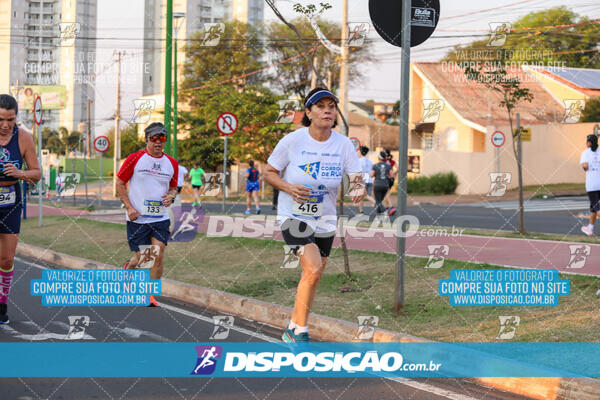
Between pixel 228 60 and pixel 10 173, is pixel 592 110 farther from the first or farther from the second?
pixel 10 173

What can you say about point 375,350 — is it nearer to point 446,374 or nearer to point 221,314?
point 446,374

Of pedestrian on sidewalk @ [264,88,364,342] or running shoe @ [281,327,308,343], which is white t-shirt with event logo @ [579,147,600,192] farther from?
running shoe @ [281,327,308,343]

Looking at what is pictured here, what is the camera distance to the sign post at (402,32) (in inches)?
305

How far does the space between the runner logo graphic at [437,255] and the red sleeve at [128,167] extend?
3.84 metres

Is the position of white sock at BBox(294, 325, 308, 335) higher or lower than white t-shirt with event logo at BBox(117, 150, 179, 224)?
lower

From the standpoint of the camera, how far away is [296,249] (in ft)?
19.6

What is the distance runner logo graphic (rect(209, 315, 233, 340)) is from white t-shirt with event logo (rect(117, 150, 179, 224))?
1245mm

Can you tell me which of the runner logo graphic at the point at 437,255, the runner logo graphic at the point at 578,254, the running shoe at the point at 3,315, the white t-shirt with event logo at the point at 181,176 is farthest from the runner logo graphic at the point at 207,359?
the runner logo graphic at the point at 578,254

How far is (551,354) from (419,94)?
3871cm

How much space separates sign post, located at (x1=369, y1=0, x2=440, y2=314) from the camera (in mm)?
7746

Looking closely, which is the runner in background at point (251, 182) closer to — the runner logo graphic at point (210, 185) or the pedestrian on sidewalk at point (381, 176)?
the pedestrian on sidewalk at point (381, 176)

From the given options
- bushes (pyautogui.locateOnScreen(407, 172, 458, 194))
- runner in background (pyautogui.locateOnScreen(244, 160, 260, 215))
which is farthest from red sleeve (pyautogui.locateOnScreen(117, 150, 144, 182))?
bushes (pyautogui.locateOnScreen(407, 172, 458, 194))

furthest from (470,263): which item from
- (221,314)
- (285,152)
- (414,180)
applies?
(414,180)

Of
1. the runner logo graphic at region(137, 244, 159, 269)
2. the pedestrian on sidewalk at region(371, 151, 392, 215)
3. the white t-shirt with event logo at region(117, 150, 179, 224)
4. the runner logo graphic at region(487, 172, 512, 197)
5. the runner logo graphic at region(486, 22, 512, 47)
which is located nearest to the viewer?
the white t-shirt with event logo at region(117, 150, 179, 224)
